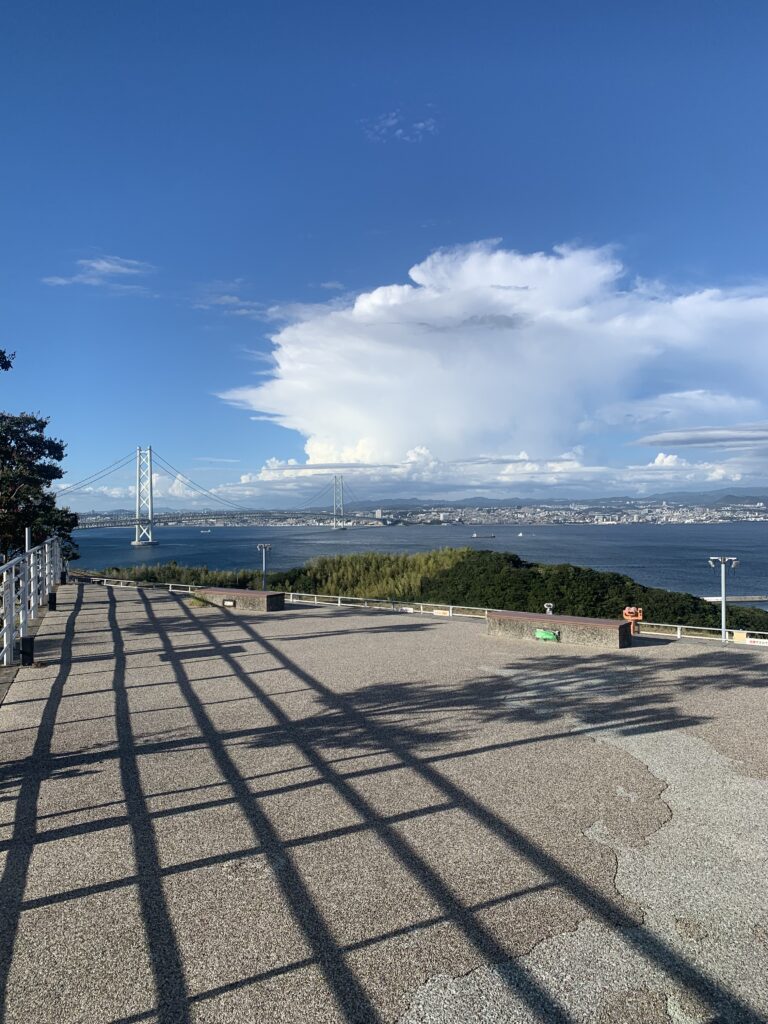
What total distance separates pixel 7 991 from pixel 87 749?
2.81 m

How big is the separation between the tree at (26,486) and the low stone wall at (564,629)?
27.3 ft

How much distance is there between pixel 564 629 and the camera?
1045cm

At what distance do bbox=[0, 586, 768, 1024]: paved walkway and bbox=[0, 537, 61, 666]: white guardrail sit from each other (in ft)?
2.81

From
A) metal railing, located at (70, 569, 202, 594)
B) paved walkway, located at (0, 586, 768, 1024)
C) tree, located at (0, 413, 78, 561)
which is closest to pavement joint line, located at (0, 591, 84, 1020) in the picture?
paved walkway, located at (0, 586, 768, 1024)

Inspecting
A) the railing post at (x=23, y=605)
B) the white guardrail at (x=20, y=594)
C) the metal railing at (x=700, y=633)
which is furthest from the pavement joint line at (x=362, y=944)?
the metal railing at (x=700, y=633)

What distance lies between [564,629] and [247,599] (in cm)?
693

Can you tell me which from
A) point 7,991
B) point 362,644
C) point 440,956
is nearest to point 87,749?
point 7,991

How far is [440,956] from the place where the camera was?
2758 millimetres

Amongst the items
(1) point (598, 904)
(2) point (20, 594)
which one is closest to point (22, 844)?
(1) point (598, 904)

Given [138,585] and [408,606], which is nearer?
[408,606]

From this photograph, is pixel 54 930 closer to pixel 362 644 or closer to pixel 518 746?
pixel 518 746

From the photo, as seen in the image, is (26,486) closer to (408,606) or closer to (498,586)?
(408,606)

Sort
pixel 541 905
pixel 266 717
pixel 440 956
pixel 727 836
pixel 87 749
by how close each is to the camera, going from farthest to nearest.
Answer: pixel 266 717 → pixel 87 749 → pixel 727 836 → pixel 541 905 → pixel 440 956

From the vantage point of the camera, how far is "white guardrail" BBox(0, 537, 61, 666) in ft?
25.7
